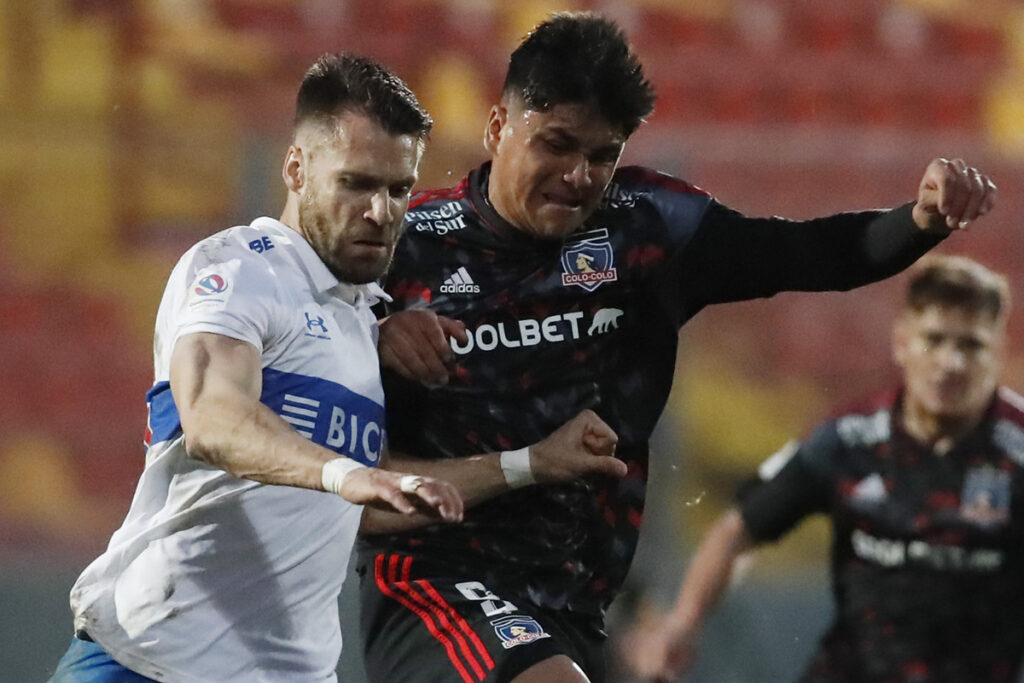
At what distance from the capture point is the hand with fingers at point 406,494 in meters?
1.86

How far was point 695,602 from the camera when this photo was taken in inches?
164

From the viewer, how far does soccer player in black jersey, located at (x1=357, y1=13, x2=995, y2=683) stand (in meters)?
2.96

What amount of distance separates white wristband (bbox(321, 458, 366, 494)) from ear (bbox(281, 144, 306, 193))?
0.85 metres

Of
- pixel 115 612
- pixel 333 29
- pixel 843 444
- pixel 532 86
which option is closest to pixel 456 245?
pixel 532 86

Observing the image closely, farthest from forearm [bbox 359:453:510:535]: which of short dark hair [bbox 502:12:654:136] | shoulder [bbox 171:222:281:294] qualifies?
short dark hair [bbox 502:12:654:136]

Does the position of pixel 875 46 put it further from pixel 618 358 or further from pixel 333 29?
pixel 618 358

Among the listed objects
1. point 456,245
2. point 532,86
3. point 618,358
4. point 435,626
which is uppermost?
point 532,86

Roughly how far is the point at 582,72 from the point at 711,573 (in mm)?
1710

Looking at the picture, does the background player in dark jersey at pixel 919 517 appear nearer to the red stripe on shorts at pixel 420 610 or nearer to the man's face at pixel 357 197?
the red stripe on shorts at pixel 420 610

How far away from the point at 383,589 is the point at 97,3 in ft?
13.1

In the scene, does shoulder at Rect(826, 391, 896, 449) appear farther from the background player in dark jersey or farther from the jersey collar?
the jersey collar

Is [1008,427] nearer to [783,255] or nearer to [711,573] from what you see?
[711,573]

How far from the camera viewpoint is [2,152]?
5.46 metres

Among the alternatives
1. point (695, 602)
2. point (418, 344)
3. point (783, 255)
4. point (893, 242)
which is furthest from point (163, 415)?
point (695, 602)
